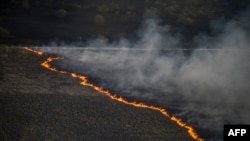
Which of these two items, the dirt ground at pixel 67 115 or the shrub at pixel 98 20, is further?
the shrub at pixel 98 20

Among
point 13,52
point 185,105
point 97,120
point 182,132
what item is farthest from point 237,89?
point 13,52

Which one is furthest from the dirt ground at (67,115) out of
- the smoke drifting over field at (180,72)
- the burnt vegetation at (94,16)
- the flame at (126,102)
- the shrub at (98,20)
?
the shrub at (98,20)

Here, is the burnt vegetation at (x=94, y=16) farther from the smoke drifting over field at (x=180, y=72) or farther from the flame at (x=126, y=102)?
the flame at (x=126, y=102)

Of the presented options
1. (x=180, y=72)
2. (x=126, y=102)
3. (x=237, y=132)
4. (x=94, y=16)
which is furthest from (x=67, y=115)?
(x=94, y=16)

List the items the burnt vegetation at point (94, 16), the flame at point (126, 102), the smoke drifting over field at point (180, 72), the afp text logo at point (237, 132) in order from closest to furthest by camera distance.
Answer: the afp text logo at point (237, 132) → the flame at point (126, 102) → the smoke drifting over field at point (180, 72) → the burnt vegetation at point (94, 16)

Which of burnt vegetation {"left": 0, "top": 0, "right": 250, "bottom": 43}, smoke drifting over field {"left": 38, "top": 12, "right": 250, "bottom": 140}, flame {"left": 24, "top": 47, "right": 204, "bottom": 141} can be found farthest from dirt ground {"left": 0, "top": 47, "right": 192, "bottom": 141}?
burnt vegetation {"left": 0, "top": 0, "right": 250, "bottom": 43}

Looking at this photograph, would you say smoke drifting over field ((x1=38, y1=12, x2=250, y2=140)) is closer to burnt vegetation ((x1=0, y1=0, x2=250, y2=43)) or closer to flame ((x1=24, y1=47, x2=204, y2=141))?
flame ((x1=24, y1=47, x2=204, y2=141))

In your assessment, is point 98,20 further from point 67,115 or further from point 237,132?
point 237,132
